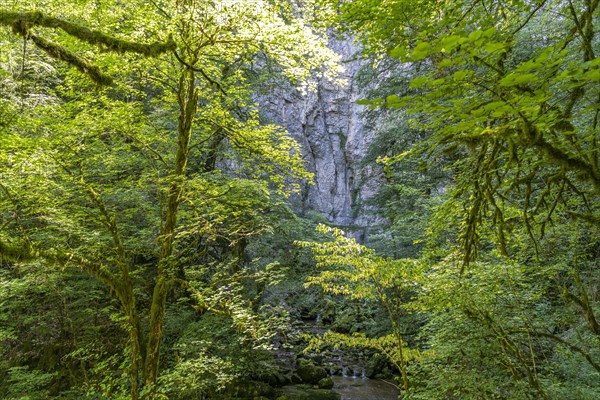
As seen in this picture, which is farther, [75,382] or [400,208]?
[400,208]

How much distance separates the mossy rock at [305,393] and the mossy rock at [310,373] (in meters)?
0.48

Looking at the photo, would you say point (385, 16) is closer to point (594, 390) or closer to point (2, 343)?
point (594, 390)

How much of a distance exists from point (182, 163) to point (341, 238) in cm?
292

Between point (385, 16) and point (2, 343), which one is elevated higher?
point (385, 16)

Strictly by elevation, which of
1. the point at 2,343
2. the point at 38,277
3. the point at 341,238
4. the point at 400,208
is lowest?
the point at 2,343

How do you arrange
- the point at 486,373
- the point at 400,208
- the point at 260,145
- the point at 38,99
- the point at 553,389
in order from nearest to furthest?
the point at 553,389 < the point at 486,373 < the point at 260,145 < the point at 38,99 < the point at 400,208

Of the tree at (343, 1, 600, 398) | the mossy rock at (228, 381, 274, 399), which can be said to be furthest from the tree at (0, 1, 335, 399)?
the mossy rock at (228, 381, 274, 399)

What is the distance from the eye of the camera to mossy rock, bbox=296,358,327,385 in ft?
37.9

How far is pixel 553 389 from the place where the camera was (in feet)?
13.3

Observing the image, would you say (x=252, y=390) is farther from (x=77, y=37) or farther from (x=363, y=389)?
(x=77, y=37)

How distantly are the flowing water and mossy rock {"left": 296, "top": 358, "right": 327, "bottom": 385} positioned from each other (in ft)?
1.88

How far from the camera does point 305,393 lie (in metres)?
10.5

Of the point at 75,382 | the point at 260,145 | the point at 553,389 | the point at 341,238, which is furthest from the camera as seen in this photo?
the point at 75,382

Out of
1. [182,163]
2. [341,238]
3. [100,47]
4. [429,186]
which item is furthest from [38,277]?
[429,186]
